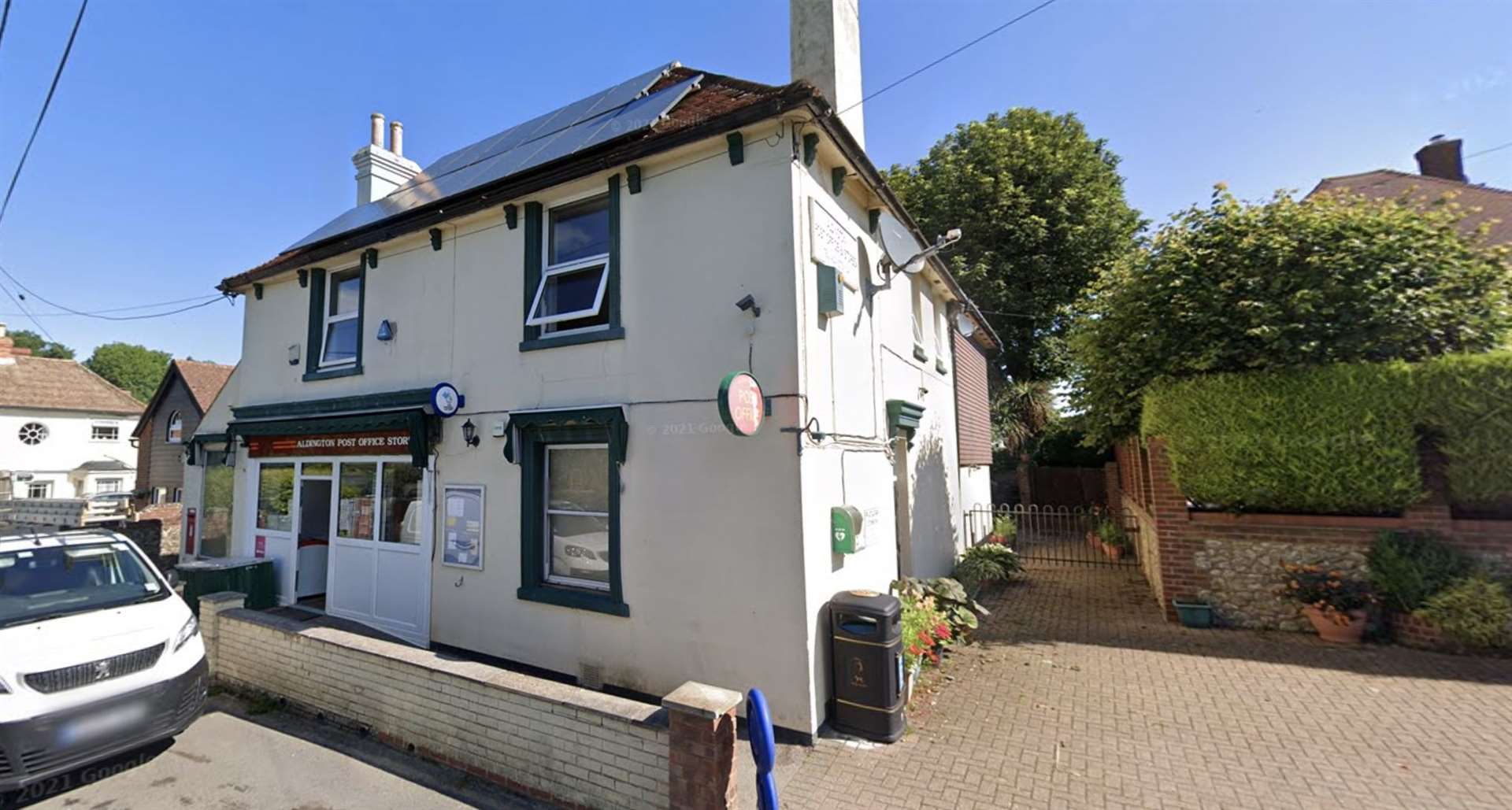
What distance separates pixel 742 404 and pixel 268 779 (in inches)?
180

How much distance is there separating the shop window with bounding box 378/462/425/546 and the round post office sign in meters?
4.91

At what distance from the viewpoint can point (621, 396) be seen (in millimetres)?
5891

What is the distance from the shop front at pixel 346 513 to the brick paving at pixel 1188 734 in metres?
5.43

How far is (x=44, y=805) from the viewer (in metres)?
4.18

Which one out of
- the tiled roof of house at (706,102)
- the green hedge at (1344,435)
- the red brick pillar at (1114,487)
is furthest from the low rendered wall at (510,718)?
the red brick pillar at (1114,487)

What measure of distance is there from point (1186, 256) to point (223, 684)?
41.2 feet

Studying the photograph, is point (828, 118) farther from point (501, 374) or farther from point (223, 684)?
point (223, 684)

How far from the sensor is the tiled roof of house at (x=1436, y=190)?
15234 mm

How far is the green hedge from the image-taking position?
21.1 ft

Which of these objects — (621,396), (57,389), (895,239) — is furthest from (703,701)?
(57,389)

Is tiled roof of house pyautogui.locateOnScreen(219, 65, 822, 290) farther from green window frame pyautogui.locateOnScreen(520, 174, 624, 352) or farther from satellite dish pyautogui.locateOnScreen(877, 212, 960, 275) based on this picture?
satellite dish pyautogui.locateOnScreen(877, 212, 960, 275)

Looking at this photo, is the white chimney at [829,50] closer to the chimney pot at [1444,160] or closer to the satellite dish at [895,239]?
the satellite dish at [895,239]

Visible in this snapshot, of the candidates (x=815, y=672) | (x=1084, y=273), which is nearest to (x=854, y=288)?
(x=815, y=672)

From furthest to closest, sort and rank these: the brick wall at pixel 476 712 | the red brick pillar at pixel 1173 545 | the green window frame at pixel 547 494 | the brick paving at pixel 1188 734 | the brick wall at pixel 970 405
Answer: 1. the brick wall at pixel 970 405
2. the red brick pillar at pixel 1173 545
3. the green window frame at pixel 547 494
4. the brick paving at pixel 1188 734
5. the brick wall at pixel 476 712
